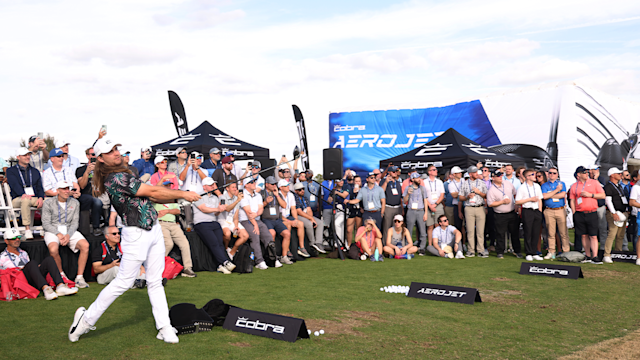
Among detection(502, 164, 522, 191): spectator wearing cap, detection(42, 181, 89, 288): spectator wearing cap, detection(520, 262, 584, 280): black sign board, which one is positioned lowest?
detection(520, 262, 584, 280): black sign board

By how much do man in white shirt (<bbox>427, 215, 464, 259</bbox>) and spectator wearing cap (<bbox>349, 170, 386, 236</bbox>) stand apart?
128 cm

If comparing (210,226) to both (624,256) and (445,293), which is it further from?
(624,256)

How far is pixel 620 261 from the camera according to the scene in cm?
994

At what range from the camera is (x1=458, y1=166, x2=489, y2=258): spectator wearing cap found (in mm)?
10852

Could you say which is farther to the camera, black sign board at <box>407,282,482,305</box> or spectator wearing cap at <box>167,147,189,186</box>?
spectator wearing cap at <box>167,147,189,186</box>

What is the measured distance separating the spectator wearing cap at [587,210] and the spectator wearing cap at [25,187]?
9.83 m

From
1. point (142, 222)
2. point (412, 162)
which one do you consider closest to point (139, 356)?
point (142, 222)

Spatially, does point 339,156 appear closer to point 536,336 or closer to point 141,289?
point 141,289

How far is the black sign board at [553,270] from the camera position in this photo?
319 inches

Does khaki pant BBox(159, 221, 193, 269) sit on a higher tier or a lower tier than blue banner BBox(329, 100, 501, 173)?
lower

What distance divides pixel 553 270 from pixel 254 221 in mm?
5362

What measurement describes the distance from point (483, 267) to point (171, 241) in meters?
5.68

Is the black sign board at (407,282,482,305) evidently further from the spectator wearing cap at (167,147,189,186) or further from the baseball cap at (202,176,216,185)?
the spectator wearing cap at (167,147,189,186)

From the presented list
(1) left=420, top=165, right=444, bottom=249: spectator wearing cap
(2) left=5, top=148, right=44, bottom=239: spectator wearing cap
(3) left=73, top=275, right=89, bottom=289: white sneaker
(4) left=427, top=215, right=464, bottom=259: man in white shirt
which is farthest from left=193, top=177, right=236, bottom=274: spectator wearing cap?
(1) left=420, top=165, right=444, bottom=249: spectator wearing cap
